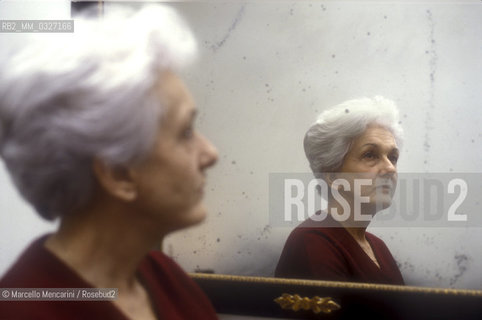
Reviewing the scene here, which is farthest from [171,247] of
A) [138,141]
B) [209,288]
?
[138,141]

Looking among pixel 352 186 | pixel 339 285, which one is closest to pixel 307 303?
pixel 339 285

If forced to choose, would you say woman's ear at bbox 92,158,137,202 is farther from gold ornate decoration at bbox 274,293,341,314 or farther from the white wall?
gold ornate decoration at bbox 274,293,341,314

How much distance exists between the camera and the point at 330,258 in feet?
3.26

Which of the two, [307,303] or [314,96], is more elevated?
[314,96]

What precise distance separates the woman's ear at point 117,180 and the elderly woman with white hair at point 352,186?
42 centimetres

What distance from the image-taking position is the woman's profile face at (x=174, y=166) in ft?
2.16

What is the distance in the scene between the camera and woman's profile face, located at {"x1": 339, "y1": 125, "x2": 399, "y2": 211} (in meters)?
0.94

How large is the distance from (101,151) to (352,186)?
53 cm

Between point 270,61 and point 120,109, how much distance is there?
45cm

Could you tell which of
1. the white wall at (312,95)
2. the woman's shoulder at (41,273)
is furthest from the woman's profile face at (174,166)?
the white wall at (312,95)

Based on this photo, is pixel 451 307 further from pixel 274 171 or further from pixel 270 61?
pixel 270 61

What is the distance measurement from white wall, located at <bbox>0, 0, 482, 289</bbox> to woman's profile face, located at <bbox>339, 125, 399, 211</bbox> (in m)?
0.03

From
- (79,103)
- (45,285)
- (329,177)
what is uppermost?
(79,103)

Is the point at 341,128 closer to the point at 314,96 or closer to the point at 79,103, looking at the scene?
the point at 314,96
